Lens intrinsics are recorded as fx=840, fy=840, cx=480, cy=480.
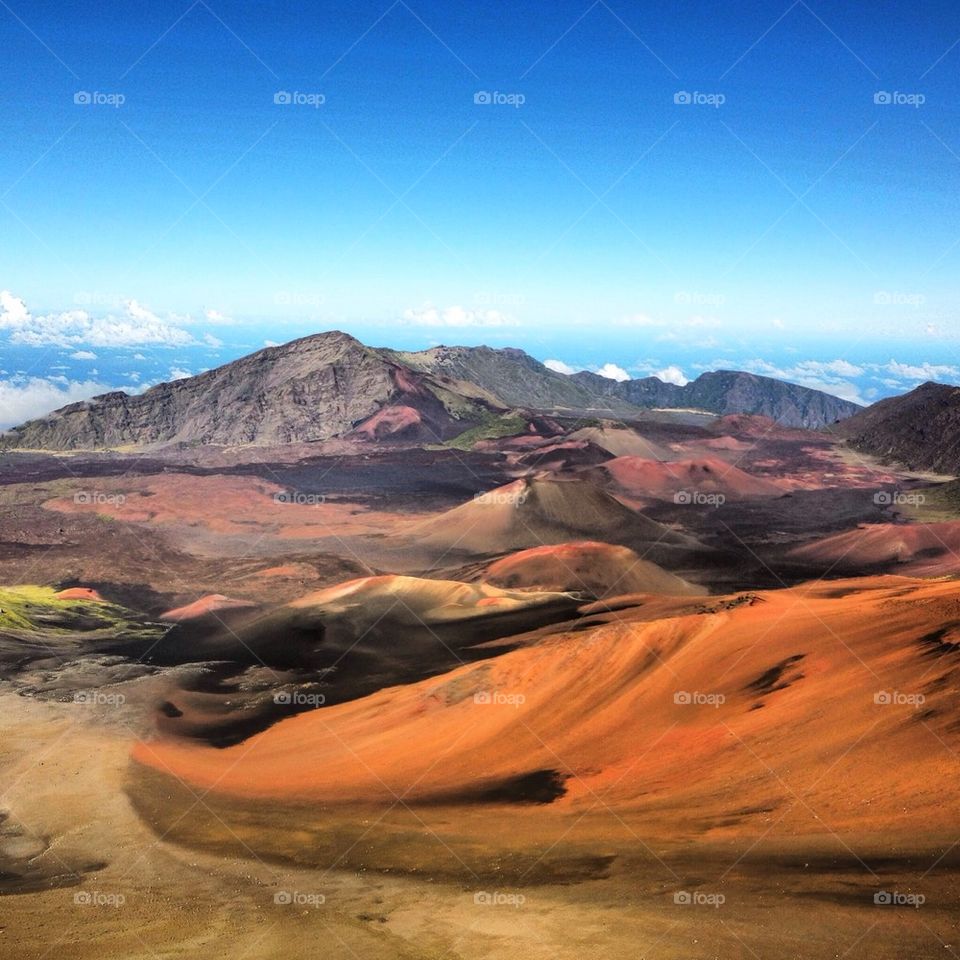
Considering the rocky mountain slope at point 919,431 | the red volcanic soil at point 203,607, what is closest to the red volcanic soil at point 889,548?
the red volcanic soil at point 203,607

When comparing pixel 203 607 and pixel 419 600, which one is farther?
pixel 203 607

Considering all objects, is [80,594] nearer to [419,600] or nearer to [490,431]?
[419,600]

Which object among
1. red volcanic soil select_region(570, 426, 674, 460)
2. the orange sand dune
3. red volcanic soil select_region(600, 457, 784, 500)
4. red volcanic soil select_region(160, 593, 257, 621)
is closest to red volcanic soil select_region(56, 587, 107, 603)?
red volcanic soil select_region(160, 593, 257, 621)

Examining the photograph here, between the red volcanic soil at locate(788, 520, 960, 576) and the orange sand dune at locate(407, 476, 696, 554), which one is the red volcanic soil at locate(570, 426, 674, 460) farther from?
the red volcanic soil at locate(788, 520, 960, 576)

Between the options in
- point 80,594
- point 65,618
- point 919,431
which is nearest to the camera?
point 65,618

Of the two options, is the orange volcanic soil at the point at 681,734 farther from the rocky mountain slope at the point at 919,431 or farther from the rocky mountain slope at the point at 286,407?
the rocky mountain slope at the point at 286,407

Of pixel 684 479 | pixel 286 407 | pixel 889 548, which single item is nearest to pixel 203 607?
pixel 889 548

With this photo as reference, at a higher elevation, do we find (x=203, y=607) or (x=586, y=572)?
(x=586, y=572)
